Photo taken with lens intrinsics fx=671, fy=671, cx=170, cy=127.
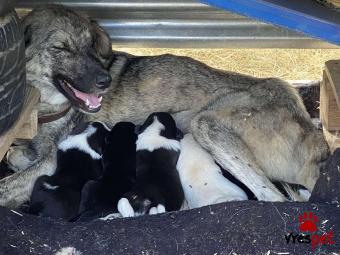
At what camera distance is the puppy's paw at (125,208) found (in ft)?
13.6

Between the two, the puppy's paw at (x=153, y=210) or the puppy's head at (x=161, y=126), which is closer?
the puppy's paw at (x=153, y=210)

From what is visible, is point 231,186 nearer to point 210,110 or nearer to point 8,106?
point 210,110

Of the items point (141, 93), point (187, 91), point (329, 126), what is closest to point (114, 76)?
point (141, 93)

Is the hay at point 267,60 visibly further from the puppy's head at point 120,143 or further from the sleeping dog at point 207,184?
the sleeping dog at point 207,184

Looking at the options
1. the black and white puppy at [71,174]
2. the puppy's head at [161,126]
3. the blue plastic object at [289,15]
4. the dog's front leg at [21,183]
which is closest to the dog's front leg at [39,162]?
the dog's front leg at [21,183]

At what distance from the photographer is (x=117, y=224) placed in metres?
3.88

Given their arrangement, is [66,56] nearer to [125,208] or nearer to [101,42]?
[101,42]

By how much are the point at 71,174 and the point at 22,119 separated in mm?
529

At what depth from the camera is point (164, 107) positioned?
211 inches

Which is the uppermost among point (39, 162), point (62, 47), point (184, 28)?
point (184, 28)

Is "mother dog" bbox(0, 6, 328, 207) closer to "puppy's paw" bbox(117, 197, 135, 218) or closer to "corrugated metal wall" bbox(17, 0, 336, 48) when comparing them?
"corrugated metal wall" bbox(17, 0, 336, 48)

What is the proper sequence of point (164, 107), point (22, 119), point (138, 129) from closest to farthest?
point (22, 119)
point (138, 129)
point (164, 107)

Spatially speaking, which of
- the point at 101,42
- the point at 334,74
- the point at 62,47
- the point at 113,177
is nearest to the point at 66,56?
the point at 62,47

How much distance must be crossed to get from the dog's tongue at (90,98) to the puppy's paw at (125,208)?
1010 millimetres
